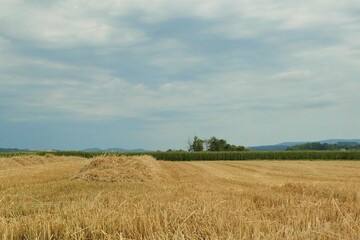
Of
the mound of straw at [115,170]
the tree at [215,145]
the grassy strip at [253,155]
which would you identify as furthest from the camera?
the tree at [215,145]

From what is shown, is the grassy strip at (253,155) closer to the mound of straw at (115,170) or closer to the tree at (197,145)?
the tree at (197,145)

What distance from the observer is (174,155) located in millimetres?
61438

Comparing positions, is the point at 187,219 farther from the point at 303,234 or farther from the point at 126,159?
the point at 126,159

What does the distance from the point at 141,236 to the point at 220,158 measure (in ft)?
190

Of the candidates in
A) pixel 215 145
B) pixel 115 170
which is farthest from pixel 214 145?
pixel 115 170

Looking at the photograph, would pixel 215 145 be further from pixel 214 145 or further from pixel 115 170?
pixel 115 170

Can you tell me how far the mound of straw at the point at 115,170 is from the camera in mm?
14664

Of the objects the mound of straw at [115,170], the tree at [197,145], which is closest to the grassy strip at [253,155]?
the tree at [197,145]

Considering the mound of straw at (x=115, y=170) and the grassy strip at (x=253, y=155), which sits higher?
the grassy strip at (x=253, y=155)

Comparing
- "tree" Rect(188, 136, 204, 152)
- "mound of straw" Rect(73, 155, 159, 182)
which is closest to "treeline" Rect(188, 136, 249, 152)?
"tree" Rect(188, 136, 204, 152)

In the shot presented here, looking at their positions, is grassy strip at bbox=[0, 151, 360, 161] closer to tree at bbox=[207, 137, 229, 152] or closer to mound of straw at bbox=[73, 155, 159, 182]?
tree at bbox=[207, 137, 229, 152]

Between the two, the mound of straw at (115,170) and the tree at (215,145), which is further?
the tree at (215,145)

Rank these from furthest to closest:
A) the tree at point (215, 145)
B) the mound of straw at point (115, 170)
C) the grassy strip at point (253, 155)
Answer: the tree at point (215, 145), the grassy strip at point (253, 155), the mound of straw at point (115, 170)

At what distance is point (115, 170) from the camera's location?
596 inches
